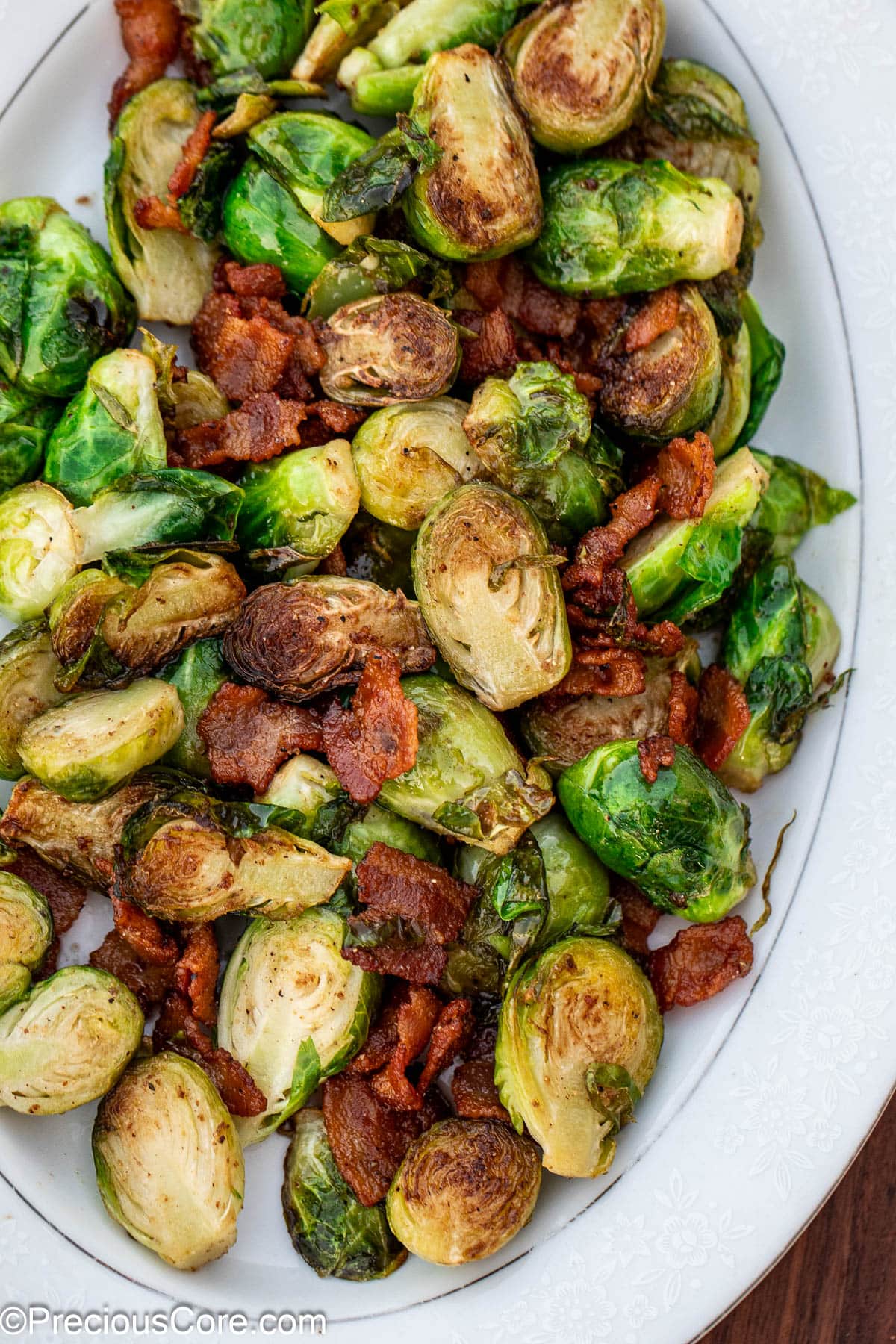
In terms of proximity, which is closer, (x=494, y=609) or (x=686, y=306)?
(x=494, y=609)

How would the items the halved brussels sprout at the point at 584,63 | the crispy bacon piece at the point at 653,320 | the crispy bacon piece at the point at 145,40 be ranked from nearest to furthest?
the halved brussels sprout at the point at 584,63 → the crispy bacon piece at the point at 653,320 → the crispy bacon piece at the point at 145,40

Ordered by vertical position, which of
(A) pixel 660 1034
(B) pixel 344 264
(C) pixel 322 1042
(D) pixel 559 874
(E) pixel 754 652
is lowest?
(C) pixel 322 1042

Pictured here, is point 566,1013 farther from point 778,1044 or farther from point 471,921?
point 778,1044

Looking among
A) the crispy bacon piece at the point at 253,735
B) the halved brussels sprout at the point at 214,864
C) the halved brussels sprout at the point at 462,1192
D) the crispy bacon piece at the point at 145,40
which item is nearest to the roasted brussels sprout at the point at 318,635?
the crispy bacon piece at the point at 253,735

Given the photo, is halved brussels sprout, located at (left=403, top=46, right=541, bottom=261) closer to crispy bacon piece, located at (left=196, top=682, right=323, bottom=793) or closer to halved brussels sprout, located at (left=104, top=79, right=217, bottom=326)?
halved brussels sprout, located at (left=104, top=79, right=217, bottom=326)

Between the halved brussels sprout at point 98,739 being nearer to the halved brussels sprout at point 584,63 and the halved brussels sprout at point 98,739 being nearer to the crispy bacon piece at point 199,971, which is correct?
the crispy bacon piece at point 199,971

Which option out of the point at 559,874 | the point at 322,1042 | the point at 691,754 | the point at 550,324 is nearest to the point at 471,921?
the point at 559,874

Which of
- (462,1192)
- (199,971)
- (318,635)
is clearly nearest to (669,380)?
(318,635)
